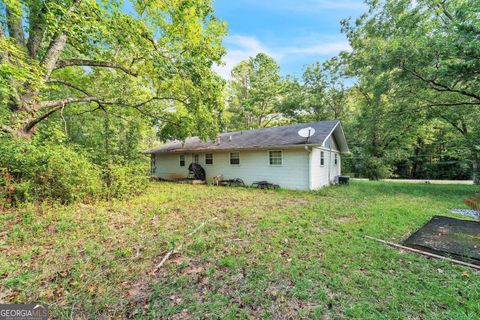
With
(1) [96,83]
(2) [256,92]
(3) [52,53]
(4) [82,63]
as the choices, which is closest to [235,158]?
(4) [82,63]

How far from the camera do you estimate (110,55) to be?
8.15m

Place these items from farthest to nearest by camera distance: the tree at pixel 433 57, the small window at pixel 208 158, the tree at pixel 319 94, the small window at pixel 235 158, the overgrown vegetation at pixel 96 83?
the tree at pixel 319 94
the small window at pixel 208 158
the small window at pixel 235 158
the tree at pixel 433 57
the overgrown vegetation at pixel 96 83

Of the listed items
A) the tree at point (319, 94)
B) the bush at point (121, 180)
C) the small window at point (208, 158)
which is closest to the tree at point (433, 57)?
the tree at point (319, 94)

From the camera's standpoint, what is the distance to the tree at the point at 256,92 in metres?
23.6

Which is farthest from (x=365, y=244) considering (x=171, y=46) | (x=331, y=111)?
(x=331, y=111)

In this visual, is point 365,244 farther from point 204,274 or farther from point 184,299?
point 184,299

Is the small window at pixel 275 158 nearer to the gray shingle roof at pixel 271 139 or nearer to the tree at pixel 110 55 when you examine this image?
the gray shingle roof at pixel 271 139

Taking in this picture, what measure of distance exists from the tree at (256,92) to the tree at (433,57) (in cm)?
1128

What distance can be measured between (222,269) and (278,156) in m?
8.49

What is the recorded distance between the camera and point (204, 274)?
9.95ft

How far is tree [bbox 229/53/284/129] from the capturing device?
77.5 ft

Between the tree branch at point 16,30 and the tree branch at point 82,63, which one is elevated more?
the tree branch at point 16,30

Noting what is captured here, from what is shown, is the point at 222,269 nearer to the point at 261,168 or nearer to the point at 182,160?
the point at 261,168

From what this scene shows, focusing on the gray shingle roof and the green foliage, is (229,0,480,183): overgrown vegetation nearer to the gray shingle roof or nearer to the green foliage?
the green foliage
